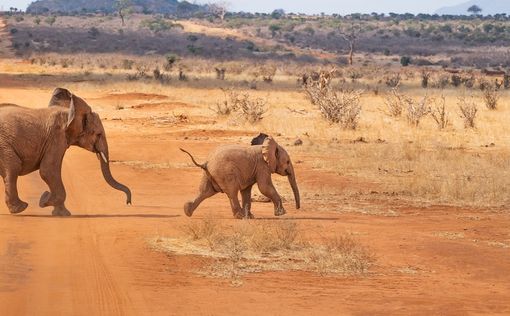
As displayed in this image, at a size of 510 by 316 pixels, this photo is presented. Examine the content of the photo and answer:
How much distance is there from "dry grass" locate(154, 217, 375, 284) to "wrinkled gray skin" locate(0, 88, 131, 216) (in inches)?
80.7

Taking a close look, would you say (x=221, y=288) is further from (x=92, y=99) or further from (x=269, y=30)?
(x=269, y=30)

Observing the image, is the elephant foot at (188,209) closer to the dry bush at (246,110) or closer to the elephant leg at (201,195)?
the elephant leg at (201,195)

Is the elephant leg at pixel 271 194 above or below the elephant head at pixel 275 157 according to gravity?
below

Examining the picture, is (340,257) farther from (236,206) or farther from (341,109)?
(341,109)

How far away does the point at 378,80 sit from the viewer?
181ft

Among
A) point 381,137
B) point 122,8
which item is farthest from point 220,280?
point 122,8

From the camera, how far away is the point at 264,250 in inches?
423

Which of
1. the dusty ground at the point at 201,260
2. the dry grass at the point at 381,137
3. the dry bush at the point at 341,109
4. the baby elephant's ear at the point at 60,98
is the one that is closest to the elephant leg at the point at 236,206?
the dusty ground at the point at 201,260

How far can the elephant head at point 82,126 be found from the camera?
503 inches

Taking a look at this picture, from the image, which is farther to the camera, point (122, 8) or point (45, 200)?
point (122, 8)

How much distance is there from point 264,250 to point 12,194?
3.47 m

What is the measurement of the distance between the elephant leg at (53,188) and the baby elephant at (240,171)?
1.58 metres

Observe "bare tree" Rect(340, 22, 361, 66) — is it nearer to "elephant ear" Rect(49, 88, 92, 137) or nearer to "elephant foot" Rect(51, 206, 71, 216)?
"elephant ear" Rect(49, 88, 92, 137)

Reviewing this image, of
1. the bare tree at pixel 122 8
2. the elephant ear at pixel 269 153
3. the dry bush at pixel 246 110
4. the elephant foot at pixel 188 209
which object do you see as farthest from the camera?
the bare tree at pixel 122 8
